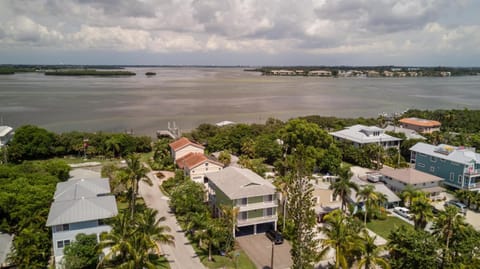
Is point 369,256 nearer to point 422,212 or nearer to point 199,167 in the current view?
point 422,212

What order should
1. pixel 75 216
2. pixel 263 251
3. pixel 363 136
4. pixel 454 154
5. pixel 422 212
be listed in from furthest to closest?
1. pixel 363 136
2. pixel 454 154
3. pixel 263 251
4. pixel 422 212
5. pixel 75 216

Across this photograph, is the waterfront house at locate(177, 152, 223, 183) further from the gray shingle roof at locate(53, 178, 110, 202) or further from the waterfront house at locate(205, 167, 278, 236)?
the gray shingle roof at locate(53, 178, 110, 202)

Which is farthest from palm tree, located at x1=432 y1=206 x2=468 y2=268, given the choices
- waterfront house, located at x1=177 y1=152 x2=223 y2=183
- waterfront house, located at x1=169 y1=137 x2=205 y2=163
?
waterfront house, located at x1=169 y1=137 x2=205 y2=163

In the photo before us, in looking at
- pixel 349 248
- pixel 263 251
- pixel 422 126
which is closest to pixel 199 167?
pixel 263 251

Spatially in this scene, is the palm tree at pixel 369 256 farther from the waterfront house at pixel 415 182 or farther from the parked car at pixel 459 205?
the waterfront house at pixel 415 182

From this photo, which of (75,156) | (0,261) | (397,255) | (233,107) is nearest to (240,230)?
(397,255)

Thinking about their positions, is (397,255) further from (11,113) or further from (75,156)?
(11,113)

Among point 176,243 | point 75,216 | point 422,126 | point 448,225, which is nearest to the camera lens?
point 448,225
